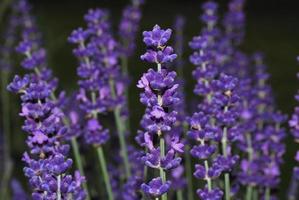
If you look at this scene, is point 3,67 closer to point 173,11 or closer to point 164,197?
point 164,197

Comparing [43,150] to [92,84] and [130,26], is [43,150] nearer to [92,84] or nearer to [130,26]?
[92,84]

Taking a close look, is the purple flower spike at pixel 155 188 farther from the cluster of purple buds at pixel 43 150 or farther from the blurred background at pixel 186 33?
the blurred background at pixel 186 33

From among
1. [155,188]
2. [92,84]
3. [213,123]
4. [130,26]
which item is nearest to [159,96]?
[155,188]

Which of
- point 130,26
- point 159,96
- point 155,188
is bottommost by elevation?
point 155,188

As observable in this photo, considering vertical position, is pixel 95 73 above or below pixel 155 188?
above

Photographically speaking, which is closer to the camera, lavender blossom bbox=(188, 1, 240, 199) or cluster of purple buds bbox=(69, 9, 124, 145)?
lavender blossom bbox=(188, 1, 240, 199)

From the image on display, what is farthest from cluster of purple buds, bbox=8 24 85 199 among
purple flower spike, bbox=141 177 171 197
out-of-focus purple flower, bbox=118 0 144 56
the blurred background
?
the blurred background

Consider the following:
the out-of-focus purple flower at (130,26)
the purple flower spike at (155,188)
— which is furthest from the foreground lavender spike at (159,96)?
the out-of-focus purple flower at (130,26)

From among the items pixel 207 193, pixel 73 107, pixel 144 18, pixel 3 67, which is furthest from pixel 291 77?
pixel 207 193

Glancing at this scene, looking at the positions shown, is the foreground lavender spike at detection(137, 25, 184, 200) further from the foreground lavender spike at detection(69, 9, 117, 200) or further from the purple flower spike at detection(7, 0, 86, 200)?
the foreground lavender spike at detection(69, 9, 117, 200)
